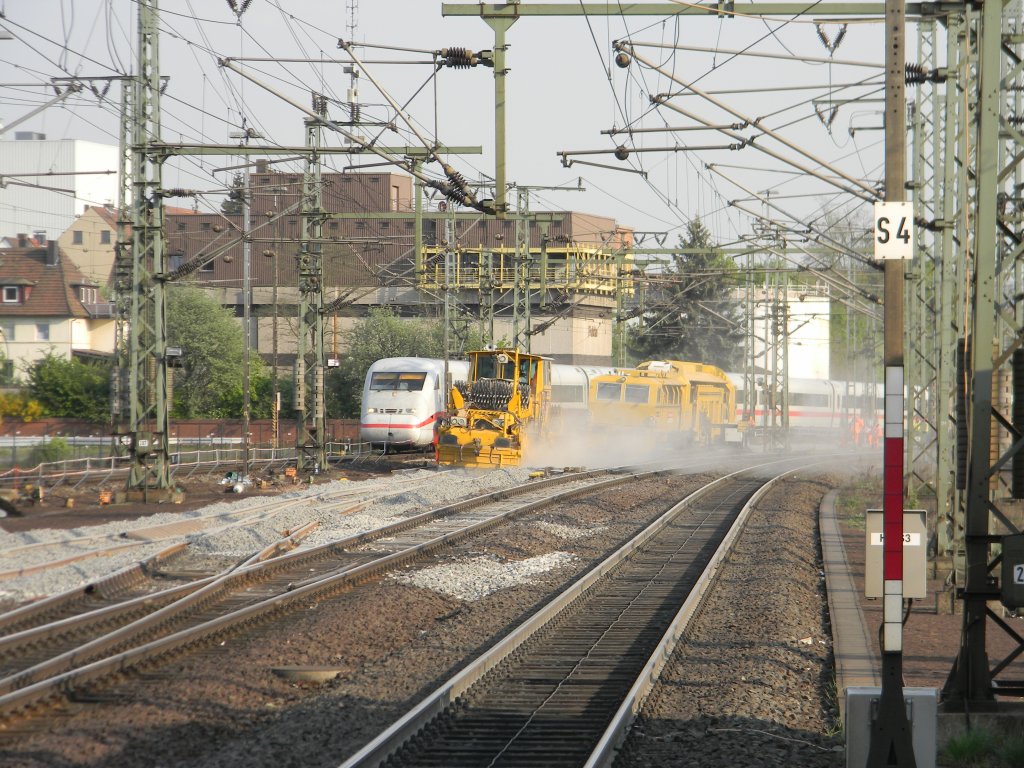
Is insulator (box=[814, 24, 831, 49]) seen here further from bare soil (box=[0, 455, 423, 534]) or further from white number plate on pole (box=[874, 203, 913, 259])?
bare soil (box=[0, 455, 423, 534])

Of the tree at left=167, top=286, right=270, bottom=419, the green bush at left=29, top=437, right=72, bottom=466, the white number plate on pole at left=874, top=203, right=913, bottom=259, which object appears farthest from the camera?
the tree at left=167, top=286, right=270, bottom=419

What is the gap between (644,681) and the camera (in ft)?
31.4

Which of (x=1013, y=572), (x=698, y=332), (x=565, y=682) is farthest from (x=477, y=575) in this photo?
(x=698, y=332)

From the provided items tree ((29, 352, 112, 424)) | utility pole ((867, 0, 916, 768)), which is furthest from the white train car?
utility pole ((867, 0, 916, 768))

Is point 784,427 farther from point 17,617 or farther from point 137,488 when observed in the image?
point 17,617

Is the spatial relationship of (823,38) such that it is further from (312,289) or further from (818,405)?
(818,405)

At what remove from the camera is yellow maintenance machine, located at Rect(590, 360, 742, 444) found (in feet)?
158

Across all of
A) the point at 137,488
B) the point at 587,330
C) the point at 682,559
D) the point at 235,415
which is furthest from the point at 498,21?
the point at 587,330

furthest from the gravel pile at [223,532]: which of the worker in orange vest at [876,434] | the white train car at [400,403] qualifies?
the worker in orange vest at [876,434]

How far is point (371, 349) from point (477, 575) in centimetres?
4613

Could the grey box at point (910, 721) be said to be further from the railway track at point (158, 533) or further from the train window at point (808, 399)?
the train window at point (808, 399)

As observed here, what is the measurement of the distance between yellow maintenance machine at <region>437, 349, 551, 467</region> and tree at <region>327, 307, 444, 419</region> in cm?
2429

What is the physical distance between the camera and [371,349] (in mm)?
61219

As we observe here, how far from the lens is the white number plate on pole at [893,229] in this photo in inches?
299
